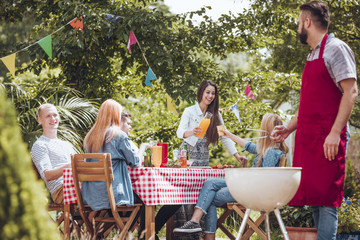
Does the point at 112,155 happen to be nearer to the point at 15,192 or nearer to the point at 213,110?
the point at 213,110

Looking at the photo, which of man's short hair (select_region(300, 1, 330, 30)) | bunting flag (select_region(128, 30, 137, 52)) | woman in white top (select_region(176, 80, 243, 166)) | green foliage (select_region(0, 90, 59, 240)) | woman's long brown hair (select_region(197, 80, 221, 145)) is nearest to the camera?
green foliage (select_region(0, 90, 59, 240))

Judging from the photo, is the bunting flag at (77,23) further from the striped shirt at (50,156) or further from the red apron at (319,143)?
the red apron at (319,143)

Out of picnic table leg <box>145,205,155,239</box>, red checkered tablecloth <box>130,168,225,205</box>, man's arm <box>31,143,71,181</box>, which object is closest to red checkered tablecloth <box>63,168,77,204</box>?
man's arm <box>31,143,71,181</box>

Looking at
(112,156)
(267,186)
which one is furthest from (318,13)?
(112,156)

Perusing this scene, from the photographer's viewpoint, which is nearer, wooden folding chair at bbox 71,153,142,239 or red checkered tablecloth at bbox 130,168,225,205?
wooden folding chair at bbox 71,153,142,239

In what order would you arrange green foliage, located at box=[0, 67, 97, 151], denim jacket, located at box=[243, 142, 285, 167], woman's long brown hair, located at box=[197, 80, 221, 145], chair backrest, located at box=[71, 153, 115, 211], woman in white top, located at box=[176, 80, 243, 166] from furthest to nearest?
green foliage, located at box=[0, 67, 97, 151] → woman's long brown hair, located at box=[197, 80, 221, 145] → woman in white top, located at box=[176, 80, 243, 166] → denim jacket, located at box=[243, 142, 285, 167] → chair backrest, located at box=[71, 153, 115, 211]

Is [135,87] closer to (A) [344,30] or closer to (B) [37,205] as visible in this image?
(A) [344,30]

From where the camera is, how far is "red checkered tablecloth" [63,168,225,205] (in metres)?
3.50

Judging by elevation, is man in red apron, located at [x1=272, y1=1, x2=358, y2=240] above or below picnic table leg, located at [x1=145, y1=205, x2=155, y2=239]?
above

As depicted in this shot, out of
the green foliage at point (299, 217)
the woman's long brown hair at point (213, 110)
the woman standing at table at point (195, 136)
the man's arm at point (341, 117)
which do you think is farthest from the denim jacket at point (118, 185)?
the green foliage at point (299, 217)

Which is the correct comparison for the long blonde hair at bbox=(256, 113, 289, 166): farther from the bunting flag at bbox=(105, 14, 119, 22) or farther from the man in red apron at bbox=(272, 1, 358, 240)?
the bunting flag at bbox=(105, 14, 119, 22)

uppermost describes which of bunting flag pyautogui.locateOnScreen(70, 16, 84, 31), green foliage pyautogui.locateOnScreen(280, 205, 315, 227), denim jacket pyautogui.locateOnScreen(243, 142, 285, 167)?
bunting flag pyautogui.locateOnScreen(70, 16, 84, 31)

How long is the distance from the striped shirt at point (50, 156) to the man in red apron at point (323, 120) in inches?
84.3

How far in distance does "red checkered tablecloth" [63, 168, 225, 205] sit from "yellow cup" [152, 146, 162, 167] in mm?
195
